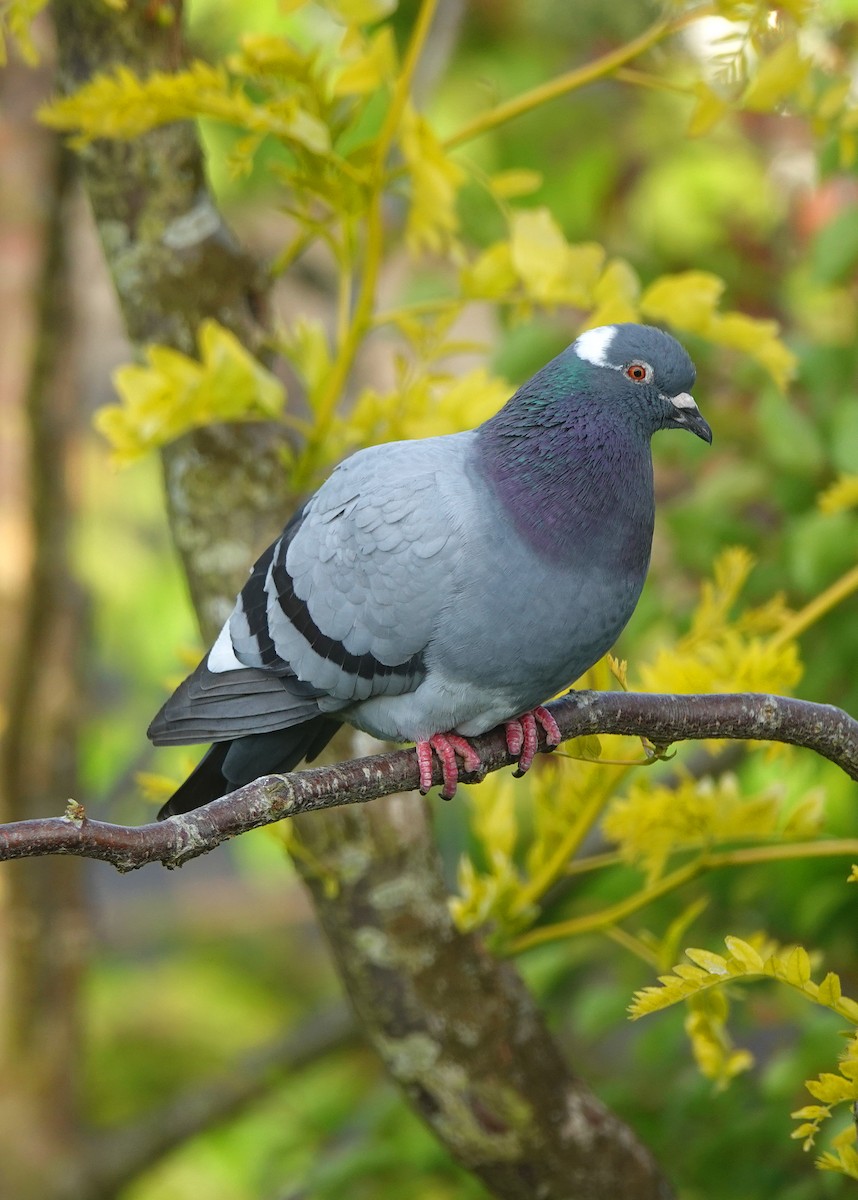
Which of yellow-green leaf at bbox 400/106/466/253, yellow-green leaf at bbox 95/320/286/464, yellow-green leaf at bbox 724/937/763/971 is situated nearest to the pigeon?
yellow-green leaf at bbox 95/320/286/464

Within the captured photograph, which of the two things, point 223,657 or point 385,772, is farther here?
point 223,657

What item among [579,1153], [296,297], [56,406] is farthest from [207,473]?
[296,297]

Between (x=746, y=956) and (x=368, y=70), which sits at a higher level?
(x=368, y=70)

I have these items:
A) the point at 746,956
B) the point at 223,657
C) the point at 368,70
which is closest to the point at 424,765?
the point at 223,657

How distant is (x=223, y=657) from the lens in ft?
7.97

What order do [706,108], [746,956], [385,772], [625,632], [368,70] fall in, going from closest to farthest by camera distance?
[746,956]
[385,772]
[368,70]
[706,108]
[625,632]

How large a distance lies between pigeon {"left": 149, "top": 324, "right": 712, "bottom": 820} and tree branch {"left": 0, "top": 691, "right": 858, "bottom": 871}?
10 centimetres

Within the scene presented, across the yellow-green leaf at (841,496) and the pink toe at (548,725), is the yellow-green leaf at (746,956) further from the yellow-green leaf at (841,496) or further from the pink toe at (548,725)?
the yellow-green leaf at (841,496)

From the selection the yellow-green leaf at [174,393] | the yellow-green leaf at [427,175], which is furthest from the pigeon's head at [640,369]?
the yellow-green leaf at [174,393]

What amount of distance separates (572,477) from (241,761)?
825 mm

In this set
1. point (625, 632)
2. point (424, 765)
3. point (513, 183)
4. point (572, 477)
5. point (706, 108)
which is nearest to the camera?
point (424, 765)

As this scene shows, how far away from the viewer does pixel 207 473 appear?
2791mm

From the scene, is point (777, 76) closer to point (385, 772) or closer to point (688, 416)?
point (688, 416)

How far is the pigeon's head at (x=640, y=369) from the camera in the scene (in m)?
2.29
